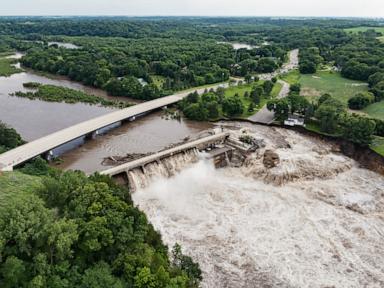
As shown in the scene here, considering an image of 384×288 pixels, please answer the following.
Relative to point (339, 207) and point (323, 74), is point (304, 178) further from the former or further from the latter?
point (323, 74)

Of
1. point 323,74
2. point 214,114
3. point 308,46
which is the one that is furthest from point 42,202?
point 308,46

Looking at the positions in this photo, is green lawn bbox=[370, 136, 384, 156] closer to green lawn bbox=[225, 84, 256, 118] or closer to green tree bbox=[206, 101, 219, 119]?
green lawn bbox=[225, 84, 256, 118]

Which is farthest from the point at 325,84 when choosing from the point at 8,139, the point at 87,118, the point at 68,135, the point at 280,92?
the point at 8,139

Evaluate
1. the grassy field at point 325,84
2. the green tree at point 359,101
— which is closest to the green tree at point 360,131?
the green tree at point 359,101

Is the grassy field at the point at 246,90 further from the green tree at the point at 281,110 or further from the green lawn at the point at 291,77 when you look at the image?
the green lawn at the point at 291,77

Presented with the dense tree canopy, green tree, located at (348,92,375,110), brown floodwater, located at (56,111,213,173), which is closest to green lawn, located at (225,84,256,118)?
brown floodwater, located at (56,111,213,173)
